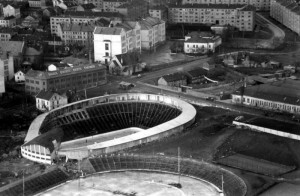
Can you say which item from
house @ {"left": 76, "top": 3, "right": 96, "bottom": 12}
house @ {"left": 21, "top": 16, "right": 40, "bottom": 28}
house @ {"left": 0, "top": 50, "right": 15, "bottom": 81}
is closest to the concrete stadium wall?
house @ {"left": 0, "top": 50, "right": 15, "bottom": 81}

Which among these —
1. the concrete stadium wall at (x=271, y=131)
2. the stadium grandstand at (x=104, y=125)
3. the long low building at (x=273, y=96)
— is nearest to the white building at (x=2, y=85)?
the stadium grandstand at (x=104, y=125)

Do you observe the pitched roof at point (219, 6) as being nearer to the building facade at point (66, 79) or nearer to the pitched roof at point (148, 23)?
the pitched roof at point (148, 23)

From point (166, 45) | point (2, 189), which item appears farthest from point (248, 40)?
point (2, 189)

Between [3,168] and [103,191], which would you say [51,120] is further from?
[103,191]

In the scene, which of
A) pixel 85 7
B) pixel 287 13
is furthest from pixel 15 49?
pixel 287 13

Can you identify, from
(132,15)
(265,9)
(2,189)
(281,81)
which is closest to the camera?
(2,189)
